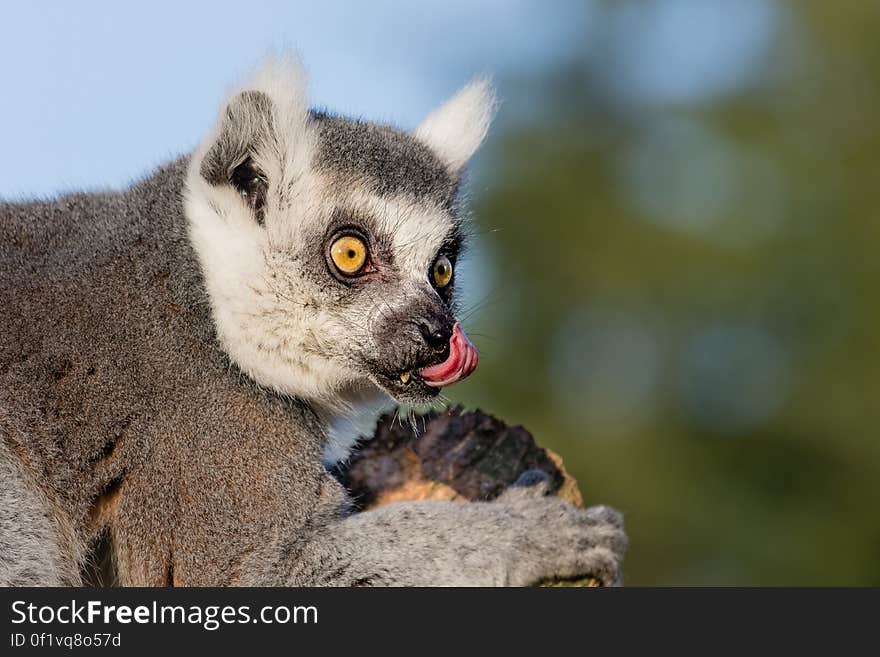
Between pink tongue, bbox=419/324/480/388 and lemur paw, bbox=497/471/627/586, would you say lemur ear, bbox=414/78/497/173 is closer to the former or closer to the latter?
pink tongue, bbox=419/324/480/388

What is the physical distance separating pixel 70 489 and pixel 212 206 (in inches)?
60.0

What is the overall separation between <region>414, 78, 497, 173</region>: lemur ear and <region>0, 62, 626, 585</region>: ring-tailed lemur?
2.88 feet

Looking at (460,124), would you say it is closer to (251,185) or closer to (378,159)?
(378,159)

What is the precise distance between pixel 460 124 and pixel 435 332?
6.38 ft

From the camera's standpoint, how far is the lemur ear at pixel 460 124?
6.14 m

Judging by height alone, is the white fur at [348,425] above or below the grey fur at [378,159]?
below

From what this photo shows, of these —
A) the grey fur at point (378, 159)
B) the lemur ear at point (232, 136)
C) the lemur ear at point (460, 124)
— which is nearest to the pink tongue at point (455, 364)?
the grey fur at point (378, 159)

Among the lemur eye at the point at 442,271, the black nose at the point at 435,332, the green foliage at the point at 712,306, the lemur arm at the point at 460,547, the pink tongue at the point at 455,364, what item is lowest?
the lemur arm at the point at 460,547

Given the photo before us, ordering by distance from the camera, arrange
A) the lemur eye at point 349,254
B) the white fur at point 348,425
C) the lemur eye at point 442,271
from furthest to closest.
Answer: the white fur at point 348,425 < the lemur eye at point 442,271 < the lemur eye at point 349,254

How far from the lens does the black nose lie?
4.79m

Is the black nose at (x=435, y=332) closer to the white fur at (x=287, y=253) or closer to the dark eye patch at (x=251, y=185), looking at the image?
the white fur at (x=287, y=253)

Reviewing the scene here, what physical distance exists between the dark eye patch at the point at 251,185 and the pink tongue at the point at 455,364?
45.1 inches

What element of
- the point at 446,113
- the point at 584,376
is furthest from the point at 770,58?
the point at 446,113

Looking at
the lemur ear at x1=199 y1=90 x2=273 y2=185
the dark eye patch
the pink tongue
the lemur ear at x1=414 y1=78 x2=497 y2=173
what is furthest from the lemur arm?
the lemur ear at x1=414 y1=78 x2=497 y2=173
